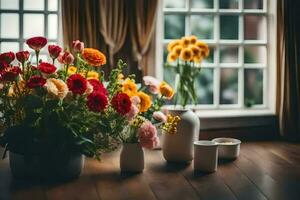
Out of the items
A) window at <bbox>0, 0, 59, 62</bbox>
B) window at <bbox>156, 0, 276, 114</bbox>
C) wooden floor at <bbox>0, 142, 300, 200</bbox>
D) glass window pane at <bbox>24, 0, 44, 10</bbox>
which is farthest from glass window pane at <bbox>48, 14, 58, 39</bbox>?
wooden floor at <bbox>0, 142, 300, 200</bbox>

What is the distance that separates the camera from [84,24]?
4.77m

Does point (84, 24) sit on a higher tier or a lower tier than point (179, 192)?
higher

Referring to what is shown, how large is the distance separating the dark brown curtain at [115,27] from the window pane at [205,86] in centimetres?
66

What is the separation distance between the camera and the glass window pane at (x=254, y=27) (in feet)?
18.0

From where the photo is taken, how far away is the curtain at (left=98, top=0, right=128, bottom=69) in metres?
4.78

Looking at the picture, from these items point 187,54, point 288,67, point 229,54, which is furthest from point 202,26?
point 187,54

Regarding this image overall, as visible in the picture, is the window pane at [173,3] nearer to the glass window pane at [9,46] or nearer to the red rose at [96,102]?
the glass window pane at [9,46]

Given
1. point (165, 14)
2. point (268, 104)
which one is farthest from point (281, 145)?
point (165, 14)

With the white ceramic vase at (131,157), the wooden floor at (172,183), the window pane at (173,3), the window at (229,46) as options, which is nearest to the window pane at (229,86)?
the window at (229,46)

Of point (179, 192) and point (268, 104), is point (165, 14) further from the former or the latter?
point (179, 192)

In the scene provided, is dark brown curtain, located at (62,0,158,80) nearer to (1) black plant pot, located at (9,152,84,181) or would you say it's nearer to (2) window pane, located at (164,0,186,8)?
(2) window pane, located at (164,0,186,8)

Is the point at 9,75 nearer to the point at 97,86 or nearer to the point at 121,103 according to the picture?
the point at 97,86

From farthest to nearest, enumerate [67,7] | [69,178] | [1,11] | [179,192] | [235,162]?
[1,11] → [67,7] → [235,162] → [69,178] → [179,192]

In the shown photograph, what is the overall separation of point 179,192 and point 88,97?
772 millimetres
